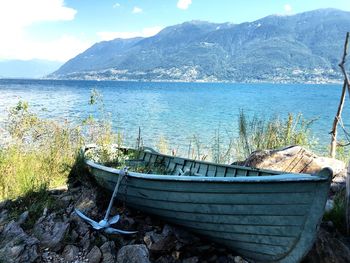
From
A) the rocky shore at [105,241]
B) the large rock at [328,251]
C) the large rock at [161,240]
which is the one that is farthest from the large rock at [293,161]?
the large rock at [161,240]

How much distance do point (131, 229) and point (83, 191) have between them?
1529mm

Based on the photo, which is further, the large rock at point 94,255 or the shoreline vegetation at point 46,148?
the shoreline vegetation at point 46,148

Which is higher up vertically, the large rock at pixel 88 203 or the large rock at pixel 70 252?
the large rock at pixel 88 203

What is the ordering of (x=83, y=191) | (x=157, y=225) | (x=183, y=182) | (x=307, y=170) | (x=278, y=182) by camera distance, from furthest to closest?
(x=83, y=191), (x=307, y=170), (x=157, y=225), (x=183, y=182), (x=278, y=182)

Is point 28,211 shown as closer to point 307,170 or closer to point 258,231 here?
point 258,231

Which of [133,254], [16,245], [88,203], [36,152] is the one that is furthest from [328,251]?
[36,152]

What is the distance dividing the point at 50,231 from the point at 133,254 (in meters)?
1.44

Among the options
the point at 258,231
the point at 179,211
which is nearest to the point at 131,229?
the point at 179,211

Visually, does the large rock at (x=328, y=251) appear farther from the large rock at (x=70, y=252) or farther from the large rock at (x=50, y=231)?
the large rock at (x=50, y=231)

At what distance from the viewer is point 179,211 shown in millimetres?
5438

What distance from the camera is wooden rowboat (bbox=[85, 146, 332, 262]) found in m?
4.28

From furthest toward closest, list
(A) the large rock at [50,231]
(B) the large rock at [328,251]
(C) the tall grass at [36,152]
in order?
1. (C) the tall grass at [36,152]
2. (A) the large rock at [50,231]
3. (B) the large rock at [328,251]

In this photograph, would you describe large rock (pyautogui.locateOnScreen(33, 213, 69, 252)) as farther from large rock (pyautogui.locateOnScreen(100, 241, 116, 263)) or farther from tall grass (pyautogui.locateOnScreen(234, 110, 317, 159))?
tall grass (pyautogui.locateOnScreen(234, 110, 317, 159))

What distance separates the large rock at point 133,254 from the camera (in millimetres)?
5066
